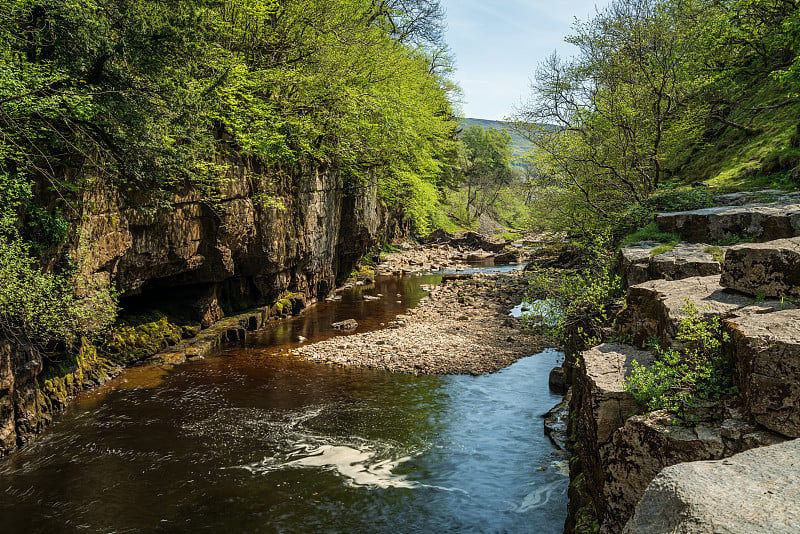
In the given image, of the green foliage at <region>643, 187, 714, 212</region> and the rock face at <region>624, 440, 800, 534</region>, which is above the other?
the green foliage at <region>643, 187, 714, 212</region>

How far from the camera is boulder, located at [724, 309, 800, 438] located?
3.99 metres

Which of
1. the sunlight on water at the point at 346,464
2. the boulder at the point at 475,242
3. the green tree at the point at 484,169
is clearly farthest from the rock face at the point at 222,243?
the green tree at the point at 484,169

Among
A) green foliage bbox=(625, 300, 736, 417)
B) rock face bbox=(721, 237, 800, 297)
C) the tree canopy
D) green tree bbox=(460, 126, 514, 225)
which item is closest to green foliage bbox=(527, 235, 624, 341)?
Answer: rock face bbox=(721, 237, 800, 297)

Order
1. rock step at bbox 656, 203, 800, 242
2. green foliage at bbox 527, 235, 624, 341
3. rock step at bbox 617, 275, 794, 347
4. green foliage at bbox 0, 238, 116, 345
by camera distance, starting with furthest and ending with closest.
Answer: green foliage at bbox 527, 235, 624, 341
green foliage at bbox 0, 238, 116, 345
rock step at bbox 656, 203, 800, 242
rock step at bbox 617, 275, 794, 347

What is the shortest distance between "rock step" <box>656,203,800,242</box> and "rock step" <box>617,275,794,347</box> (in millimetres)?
2315

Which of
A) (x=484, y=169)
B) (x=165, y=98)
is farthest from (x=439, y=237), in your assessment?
(x=165, y=98)

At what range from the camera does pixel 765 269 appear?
560 cm

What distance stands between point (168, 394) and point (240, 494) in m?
5.69

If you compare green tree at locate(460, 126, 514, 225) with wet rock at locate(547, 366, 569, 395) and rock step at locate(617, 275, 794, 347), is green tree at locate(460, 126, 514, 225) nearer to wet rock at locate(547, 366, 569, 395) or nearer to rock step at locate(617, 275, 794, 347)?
wet rock at locate(547, 366, 569, 395)

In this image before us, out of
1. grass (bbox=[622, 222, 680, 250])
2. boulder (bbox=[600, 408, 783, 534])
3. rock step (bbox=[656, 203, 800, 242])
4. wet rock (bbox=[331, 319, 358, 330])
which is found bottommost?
wet rock (bbox=[331, 319, 358, 330])

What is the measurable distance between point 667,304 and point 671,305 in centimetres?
8

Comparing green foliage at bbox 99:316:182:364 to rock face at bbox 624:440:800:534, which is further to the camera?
green foliage at bbox 99:316:182:364

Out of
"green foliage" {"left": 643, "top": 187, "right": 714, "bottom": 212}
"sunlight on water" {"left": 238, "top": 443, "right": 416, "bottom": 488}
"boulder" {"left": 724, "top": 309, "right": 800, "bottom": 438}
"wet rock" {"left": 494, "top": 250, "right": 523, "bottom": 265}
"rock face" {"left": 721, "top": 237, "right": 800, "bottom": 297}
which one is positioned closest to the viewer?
"boulder" {"left": 724, "top": 309, "right": 800, "bottom": 438}

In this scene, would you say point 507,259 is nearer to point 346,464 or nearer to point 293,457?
point 346,464
